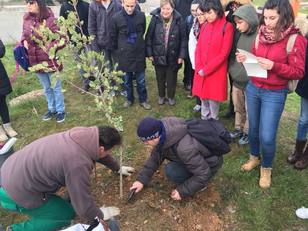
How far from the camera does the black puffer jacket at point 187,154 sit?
3.30 metres

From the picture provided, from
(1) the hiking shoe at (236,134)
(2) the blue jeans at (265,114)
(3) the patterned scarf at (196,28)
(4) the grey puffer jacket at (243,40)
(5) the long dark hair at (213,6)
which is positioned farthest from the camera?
(3) the patterned scarf at (196,28)

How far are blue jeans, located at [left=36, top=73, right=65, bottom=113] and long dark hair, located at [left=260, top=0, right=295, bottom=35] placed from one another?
3.42 m

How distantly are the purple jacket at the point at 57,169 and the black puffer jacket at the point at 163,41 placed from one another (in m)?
2.73

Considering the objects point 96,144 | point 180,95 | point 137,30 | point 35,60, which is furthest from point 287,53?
point 35,60

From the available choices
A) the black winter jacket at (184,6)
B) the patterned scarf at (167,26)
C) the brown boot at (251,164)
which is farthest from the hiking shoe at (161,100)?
the brown boot at (251,164)

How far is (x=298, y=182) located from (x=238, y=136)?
1.07 meters

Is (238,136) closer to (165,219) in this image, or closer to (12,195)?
(165,219)

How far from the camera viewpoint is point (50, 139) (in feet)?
10.2

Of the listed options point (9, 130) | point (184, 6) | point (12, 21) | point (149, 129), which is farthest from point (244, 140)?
point (12, 21)

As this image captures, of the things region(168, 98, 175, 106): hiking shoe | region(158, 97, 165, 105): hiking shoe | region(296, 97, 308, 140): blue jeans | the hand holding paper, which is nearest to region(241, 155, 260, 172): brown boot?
region(296, 97, 308, 140): blue jeans

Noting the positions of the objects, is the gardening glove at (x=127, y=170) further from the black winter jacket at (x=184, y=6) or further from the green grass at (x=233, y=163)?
the black winter jacket at (x=184, y=6)

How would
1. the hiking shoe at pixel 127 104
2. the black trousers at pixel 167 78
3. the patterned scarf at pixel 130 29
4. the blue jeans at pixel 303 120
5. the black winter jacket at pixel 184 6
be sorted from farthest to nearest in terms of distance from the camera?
the black winter jacket at pixel 184 6, the hiking shoe at pixel 127 104, the black trousers at pixel 167 78, the patterned scarf at pixel 130 29, the blue jeans at pixel 303 120

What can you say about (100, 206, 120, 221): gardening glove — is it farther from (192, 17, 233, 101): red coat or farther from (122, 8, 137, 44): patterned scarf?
(122, 8, 137, 44): patterned scarf

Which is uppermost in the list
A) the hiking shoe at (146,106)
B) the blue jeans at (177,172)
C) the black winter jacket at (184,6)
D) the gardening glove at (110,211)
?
the black winter jacket at (184,6)
